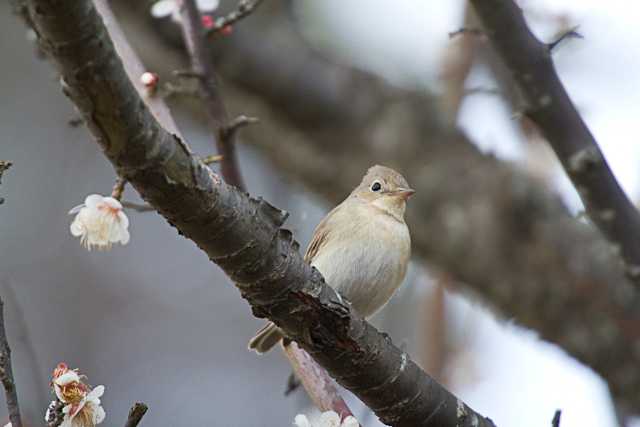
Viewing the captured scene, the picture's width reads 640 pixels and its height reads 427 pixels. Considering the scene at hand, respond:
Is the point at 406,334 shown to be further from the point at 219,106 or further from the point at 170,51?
the point at 219,106

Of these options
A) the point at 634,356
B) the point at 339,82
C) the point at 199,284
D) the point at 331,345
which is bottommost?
the point at 634,356

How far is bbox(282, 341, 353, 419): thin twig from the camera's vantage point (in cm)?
295

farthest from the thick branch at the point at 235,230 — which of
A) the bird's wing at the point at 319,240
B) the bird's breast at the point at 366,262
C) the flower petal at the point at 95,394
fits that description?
the bird's wing at the point at 319,240

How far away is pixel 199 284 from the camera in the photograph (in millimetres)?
9484

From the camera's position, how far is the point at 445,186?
617cm

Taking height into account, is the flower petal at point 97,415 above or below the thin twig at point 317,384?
above

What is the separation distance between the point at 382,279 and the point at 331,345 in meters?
1.40

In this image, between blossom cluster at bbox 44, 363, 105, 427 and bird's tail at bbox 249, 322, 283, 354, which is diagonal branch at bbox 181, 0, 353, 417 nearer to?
bird's tail at bbox 249, 322, 283, 354

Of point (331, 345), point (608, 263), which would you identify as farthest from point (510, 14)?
point (608, 263)

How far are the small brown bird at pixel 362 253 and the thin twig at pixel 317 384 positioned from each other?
1.91ft

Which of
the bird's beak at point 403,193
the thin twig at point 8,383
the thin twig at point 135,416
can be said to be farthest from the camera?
the bird's beak at point 403,193

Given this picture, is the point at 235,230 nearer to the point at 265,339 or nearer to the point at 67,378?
the point at 67,378

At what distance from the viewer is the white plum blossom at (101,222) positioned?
2529 millimetres

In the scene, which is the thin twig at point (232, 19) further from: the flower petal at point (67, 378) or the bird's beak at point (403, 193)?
the flower petal at point (67, 378)
